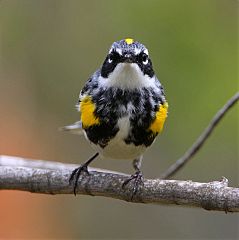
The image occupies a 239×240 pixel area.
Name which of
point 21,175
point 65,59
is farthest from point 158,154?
point 21,175

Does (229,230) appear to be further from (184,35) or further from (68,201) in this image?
(184,35)

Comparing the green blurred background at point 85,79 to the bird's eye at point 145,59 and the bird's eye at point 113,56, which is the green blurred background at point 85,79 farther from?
the bird's eye at point 113,56

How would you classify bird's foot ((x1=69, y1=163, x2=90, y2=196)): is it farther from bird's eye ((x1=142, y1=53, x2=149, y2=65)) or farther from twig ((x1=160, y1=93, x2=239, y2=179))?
bird's eye ((x1=142, y1=53, x2=149, y2=65))

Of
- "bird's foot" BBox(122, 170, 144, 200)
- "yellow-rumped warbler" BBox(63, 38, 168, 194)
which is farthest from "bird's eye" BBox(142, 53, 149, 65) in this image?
"bird's foot" BBox(122, 170, 144, 200)

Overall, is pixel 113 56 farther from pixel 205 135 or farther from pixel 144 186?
pixel 144 186

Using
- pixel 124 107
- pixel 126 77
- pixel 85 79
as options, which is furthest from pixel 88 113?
pixel 85 79
